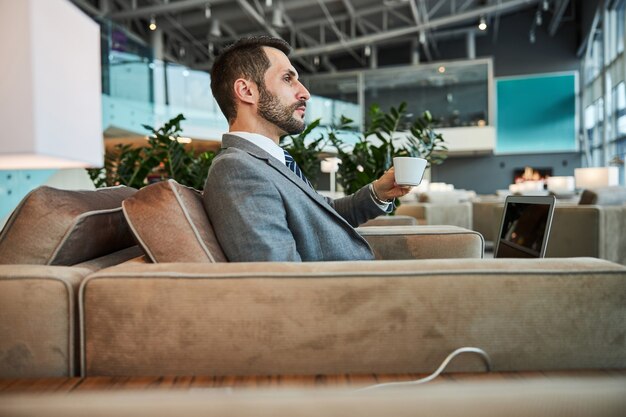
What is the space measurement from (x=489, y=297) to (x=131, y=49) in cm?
1129

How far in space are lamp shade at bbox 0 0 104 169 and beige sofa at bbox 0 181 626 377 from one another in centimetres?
26

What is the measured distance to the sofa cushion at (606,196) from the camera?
4512 millimetres

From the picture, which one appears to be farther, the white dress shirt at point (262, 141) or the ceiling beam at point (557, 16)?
the ceiling beam at point (557, 16)

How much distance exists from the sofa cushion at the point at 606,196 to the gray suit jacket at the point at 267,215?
362cm

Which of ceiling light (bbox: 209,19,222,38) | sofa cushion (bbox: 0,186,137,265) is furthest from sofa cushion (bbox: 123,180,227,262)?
ceiling light (bbox: 209,19,222,38)

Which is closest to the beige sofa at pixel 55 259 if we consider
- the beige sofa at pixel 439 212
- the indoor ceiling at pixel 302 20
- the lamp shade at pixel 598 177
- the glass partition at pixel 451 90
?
the beige sofa at pixel 439 212

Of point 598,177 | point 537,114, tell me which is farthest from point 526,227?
point 537,114

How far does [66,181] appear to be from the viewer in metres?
9.37

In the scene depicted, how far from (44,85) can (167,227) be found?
519 millimetres

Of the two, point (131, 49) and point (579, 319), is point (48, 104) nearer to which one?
point (579, 319)

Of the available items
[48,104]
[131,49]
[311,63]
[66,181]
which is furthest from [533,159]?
[48,104]

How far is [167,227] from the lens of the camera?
1203 mm

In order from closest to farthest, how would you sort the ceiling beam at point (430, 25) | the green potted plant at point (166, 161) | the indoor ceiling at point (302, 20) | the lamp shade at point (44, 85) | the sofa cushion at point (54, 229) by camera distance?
the lamp shade at point (44, 85), the sofa cushion at point (54, 229), the green potted plant at point (166, 161), the indoor ceiling at point (302, 20), the ceiling beam at point (430, 25)

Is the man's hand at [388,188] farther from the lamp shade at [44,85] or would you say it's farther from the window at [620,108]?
the window at [620,108]
